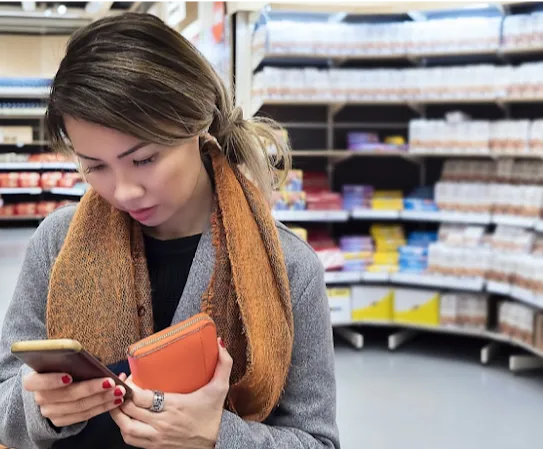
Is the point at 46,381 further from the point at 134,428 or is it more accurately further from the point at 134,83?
the point at 134,83

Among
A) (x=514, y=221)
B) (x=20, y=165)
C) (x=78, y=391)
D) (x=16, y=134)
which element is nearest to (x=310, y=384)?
(x=78, y=391)

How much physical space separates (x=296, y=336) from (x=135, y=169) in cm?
41

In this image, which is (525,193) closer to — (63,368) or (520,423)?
(520,423)

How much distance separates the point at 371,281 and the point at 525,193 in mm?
1373

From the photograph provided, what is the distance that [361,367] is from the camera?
15.9ft

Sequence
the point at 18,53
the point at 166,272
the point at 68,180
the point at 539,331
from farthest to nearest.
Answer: the point at 68,180 < the point at 539,331 < the point at 18,53 < the point at 166,272

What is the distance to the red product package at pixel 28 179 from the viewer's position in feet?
22.1

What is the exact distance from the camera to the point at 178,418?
39.8 inches

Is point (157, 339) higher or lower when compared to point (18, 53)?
lower

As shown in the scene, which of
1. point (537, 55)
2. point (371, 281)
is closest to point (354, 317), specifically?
point (371, 281)

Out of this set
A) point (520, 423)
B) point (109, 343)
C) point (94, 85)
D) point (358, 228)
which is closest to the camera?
point (94, 85)

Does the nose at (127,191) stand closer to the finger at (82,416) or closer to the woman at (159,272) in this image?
the woman at (159,272)

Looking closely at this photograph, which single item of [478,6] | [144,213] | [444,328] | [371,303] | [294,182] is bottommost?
[444,328]

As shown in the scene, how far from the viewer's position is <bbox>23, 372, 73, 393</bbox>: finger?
0.97m
